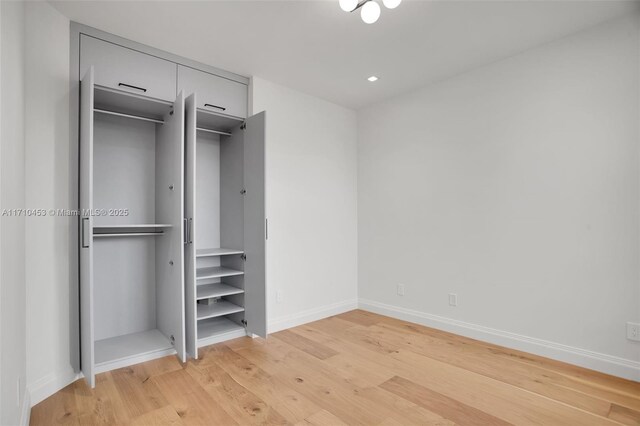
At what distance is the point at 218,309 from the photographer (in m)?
3.34

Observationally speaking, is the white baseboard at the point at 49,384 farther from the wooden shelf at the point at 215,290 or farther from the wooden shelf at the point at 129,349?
the wooden shelf at the point at 215,290

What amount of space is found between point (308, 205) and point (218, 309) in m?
1.50

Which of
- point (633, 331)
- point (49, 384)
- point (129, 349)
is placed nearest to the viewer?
point (49, 384)

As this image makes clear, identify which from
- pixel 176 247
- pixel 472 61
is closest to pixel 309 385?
pixel 176 247

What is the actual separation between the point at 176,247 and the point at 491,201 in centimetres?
290

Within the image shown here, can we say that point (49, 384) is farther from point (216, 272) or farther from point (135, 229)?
point (216, 272)

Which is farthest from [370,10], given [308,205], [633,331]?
[633,331]

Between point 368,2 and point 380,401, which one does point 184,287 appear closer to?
point 380,401

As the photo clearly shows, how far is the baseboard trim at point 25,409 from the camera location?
1799 millimetres

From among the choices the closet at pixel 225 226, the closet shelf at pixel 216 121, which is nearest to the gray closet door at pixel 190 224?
the closet at pixel 225 226

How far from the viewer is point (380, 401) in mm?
2207

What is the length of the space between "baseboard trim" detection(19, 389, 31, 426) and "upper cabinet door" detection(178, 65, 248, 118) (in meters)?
2.44

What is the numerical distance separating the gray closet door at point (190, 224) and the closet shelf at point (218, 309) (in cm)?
31

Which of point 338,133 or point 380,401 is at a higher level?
point 338,133
